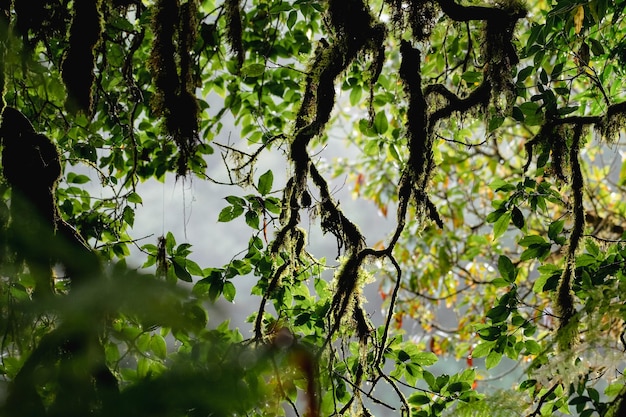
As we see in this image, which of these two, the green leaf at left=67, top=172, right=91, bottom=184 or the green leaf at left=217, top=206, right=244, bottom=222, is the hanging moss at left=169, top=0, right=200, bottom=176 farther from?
the green leaf at left=67, top=172, right=91, bottom=184

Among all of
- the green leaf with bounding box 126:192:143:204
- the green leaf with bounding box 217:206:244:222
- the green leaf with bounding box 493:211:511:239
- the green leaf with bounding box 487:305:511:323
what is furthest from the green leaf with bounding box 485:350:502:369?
the green leaf with bounding box 126:192:143:204

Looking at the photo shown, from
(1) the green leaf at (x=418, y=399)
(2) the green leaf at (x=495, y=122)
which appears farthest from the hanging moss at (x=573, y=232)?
(1) the green leaf at (x=418, y=399)

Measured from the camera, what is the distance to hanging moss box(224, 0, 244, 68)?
220cm

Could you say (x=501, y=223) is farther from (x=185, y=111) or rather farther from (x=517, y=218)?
(x=185, y=111)

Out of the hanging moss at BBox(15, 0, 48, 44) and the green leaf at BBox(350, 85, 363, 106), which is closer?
the hanging moss at BBox(15, 0, 48, 44)

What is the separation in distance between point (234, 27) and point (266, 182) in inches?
26.0

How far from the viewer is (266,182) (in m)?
2.17

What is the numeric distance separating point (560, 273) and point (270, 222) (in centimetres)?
113

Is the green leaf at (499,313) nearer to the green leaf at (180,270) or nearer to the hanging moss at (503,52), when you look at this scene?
the hanging moss at (503,52)

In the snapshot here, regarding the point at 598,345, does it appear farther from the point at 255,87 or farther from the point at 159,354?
the point at 255,87

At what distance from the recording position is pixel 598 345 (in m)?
1.14

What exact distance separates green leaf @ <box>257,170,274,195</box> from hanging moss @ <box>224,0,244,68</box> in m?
0.47

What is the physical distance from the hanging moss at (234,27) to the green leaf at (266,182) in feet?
1.54

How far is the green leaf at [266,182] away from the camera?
2168mm
